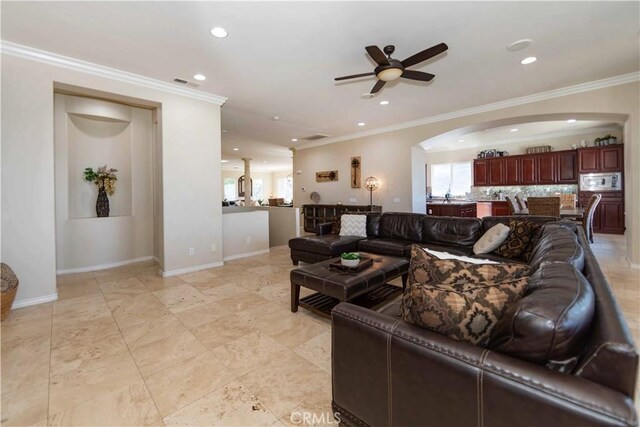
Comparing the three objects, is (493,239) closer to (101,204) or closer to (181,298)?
(181,298)

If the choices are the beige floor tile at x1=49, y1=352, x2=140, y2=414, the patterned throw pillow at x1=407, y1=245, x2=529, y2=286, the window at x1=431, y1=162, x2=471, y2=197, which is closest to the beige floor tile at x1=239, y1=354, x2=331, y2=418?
the beige floor tile at x1=49, y1=352, x2=140, y2=414

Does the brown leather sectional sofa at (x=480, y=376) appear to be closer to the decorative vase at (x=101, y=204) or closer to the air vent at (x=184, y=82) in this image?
the air vent at (x=184, y=82)

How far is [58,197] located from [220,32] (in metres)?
3.85

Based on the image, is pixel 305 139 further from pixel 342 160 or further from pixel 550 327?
pixel 550 327

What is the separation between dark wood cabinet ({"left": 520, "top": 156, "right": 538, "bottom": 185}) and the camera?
8.07m

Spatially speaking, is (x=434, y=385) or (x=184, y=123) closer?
(x=434, y=385)

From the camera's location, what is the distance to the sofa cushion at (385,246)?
4027mm

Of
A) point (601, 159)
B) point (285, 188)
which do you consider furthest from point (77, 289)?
point (285, 188)

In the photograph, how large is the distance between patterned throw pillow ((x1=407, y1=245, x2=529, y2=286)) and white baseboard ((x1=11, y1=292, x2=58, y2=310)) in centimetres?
402

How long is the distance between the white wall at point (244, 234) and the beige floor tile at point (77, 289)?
1.90 metres

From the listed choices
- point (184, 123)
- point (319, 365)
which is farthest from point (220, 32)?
point (319, 365)

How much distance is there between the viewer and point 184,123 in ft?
14.0

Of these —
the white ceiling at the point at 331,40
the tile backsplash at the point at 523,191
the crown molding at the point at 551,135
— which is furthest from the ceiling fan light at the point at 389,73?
the tile backsplash at the point at 523,191

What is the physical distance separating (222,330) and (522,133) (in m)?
9.08
